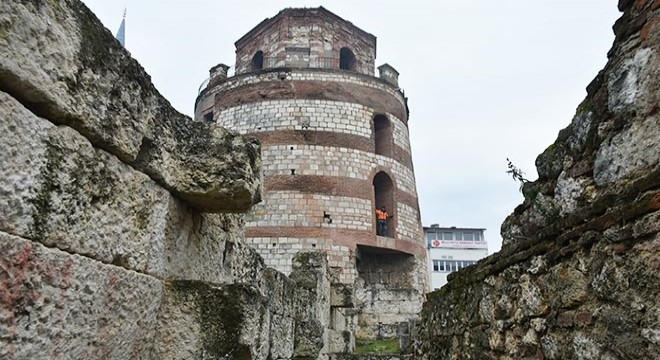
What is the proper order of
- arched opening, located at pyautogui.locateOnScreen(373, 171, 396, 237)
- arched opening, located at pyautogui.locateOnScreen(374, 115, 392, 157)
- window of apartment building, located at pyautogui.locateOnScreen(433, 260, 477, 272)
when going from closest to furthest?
arched opening, located at pyautogui.locateOnScreen(373, 171, 396, 237)
arched opening, located at pyautogui.locateOnScreen(374, 115, 392, 157)
window of apartment building, located at pyautogui.locateOnScreen(433, 260, 477, 272)

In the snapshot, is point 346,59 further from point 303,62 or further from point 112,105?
point 112,105

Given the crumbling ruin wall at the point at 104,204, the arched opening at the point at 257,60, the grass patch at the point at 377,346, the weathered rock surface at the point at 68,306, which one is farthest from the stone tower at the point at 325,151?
the weathered rock surface at the point at 68,306

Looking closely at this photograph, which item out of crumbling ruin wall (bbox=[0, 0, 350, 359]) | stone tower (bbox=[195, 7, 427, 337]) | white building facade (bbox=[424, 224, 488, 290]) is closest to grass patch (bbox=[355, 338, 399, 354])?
stone tower (bbox=[195, 7, 427, 337])

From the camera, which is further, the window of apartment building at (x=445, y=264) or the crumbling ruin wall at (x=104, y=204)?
the window of apartment building at (x=445, y=264)

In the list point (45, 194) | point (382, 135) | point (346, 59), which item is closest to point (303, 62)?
point (346, 59)

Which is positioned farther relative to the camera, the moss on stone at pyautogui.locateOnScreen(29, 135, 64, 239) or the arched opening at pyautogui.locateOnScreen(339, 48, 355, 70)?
the arched opening at pyautogui.locateOnScreen(339, 48, 355, 70)

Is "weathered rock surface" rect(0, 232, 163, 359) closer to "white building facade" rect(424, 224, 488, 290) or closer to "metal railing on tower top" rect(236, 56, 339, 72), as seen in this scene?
"metal railing on tower top" rect(236, 56, 339, 72)

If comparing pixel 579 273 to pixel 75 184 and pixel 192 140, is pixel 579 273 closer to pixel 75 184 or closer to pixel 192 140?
pixel 192 140

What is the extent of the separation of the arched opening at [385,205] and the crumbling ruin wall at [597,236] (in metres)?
14.5

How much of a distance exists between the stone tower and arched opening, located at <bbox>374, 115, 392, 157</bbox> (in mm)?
39

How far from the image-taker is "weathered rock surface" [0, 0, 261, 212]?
1.43 metres

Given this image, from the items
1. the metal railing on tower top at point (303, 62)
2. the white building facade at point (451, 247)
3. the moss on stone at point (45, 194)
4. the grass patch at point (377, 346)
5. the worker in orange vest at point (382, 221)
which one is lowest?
the grass patch at point (377, 346)

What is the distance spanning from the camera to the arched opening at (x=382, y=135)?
18.7m

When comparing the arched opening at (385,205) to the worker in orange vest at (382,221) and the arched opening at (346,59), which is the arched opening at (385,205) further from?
the arched opening at (346,59)
